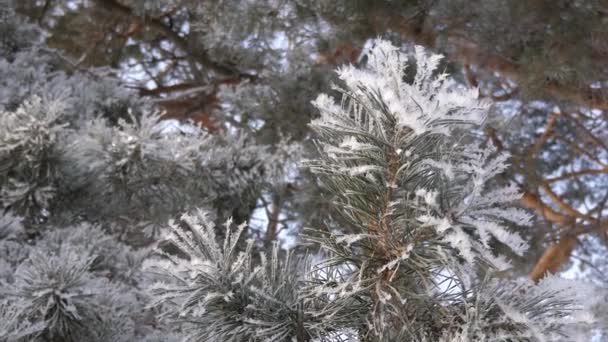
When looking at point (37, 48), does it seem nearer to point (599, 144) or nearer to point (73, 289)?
point (73, 289)

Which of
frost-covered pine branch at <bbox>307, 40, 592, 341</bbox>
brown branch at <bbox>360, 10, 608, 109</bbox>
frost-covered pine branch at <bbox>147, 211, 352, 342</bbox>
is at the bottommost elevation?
frost-covered pine branch at <bbox>147, 211, 352, 342</bbox>

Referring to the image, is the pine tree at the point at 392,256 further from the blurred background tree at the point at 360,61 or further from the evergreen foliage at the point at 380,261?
the blurred background tree at the point at 360,61

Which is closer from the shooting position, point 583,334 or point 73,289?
point 583,334

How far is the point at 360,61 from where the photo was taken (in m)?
3.34

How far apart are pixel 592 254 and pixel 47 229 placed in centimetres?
388

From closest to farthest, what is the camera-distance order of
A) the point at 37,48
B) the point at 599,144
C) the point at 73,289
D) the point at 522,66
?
the point at 73,289
the point at 522,66
the point at 37,48
the point at 599,144

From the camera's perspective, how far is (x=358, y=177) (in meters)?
0.94

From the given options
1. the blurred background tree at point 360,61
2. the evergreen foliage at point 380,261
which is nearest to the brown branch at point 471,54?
the blurred background tree at point 360,61

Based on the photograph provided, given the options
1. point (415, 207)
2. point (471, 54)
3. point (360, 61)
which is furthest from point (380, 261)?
point (360, 61)

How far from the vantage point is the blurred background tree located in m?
2.39

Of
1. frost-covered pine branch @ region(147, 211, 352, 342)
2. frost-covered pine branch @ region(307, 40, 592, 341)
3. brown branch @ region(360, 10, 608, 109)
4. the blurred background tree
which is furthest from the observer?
brown branch @ region(360, 10, 608, 109)

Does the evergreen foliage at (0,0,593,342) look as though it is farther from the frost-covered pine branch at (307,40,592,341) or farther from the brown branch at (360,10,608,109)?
the brown branch at (360,10,608,109)

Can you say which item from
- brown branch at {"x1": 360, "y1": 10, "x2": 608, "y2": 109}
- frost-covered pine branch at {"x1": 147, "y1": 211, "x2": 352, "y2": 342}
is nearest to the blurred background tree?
brown branch at {"x1": 360, "y1": 10, "x2": 608, "y2": 109}

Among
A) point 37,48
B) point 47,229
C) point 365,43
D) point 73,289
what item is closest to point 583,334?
point 73,289
